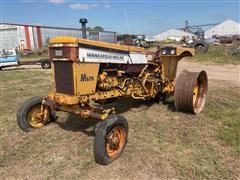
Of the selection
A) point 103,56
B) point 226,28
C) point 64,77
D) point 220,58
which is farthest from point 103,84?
point 226,28

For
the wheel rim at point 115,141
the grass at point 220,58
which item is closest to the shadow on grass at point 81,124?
the wheel rim at point 115,141

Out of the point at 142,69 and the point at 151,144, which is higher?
the point at 142,69

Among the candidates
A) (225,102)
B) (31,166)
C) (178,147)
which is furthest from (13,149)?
(225,102)

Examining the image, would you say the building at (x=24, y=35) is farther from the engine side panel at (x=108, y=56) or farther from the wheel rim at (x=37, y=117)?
the wheel rim at (x=37, y=117)

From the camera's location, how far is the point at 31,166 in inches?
136

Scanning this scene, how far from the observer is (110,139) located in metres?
3.53

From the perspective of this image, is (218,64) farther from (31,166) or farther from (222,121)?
(31,166)

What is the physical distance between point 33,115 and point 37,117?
8 cm

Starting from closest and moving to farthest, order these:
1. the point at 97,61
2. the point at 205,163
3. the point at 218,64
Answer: the point at 205,163 < the point at 97,61 < the point at 218,64

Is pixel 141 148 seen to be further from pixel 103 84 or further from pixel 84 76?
pixel 84 76

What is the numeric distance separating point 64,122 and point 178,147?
2267mm

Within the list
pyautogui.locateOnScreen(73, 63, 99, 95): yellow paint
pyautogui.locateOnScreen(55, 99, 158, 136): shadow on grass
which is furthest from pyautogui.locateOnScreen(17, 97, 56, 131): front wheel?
pyautogui.locateOnScreen(73, 63, 99, 95): yellow paint

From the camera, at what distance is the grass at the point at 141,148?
3.26 meters

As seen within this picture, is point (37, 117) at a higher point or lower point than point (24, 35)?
lower
